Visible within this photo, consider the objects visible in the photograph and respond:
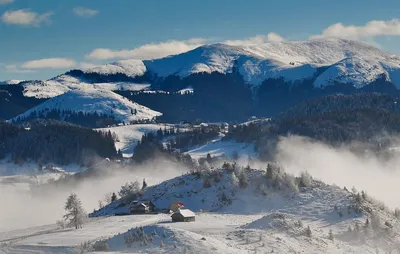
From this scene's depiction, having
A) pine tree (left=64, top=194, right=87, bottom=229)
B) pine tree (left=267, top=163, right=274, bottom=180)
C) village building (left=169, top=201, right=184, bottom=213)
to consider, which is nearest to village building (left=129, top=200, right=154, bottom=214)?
village building (left=169, top=201, right=184, bottom=213)

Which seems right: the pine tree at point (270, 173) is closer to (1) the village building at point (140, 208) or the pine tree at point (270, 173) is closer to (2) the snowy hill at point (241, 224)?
(2) the snowy hill at point (241, 224)

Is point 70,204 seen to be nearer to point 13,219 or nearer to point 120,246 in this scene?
point 120,246

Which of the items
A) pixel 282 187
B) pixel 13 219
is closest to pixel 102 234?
pixel 282 187

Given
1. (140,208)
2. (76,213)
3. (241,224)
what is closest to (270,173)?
(140,208)

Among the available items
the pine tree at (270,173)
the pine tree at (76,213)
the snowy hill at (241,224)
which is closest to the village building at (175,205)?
the snowy hill at (241,224)

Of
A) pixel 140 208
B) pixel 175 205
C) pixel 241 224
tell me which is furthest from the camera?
pixel 140 208

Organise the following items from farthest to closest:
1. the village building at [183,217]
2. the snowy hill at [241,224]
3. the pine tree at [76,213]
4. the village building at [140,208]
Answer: the village building at [140,208] < the pine tree at [76,213] < the village building at [183,217] < the snowy hill at [241,224]

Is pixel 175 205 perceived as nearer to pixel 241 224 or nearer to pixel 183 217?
pixel 183 217

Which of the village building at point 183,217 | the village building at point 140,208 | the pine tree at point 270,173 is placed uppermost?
the pine tree at point 270,173

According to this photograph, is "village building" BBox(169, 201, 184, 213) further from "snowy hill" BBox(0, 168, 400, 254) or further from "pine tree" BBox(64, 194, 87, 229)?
"pine tree" BBox(64, 194, 87, 229)

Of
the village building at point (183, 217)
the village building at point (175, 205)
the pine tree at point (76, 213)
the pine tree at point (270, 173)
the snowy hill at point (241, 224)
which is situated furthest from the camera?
the pine tree at point (270, 173)

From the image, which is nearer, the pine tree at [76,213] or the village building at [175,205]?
the pine tree at [76,213]
